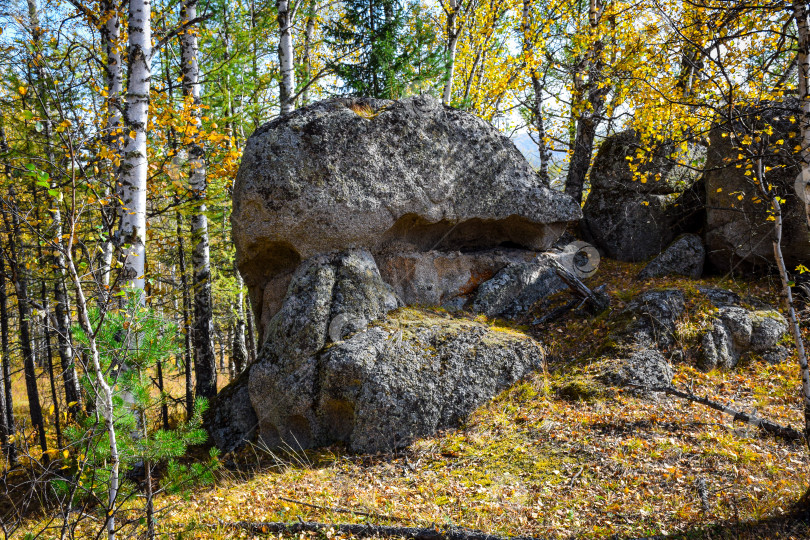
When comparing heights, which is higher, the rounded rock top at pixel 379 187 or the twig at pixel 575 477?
the rounded rock top at pixel 379 187

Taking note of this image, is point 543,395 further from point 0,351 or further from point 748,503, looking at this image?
point 0,351

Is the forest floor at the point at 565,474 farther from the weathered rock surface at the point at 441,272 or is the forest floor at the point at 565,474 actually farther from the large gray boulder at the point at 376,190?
the large gray boulder at the point at 376,190

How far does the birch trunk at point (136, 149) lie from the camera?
5.98 m

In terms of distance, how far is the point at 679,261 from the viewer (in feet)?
33.5

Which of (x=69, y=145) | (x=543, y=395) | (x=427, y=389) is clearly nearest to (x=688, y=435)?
(x=543, y=395)

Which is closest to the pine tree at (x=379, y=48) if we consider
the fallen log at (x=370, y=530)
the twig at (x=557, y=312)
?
the twig at (x=557, y=312)

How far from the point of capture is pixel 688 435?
573 centimetres

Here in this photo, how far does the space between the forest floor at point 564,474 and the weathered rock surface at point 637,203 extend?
404 cm

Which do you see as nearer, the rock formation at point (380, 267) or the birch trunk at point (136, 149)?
the birch trunk at point (136, 149)

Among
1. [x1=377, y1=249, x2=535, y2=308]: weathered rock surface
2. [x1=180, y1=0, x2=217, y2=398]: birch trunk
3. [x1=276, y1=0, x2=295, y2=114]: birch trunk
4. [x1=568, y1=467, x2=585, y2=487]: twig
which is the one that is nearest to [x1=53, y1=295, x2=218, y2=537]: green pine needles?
[x1=568, y1=467, x2=585, y2=487]: twig

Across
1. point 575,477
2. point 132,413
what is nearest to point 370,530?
point 575,477

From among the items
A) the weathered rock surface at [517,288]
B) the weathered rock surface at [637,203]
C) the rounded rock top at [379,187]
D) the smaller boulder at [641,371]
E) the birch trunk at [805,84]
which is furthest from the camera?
the weathered rock surface at [637,203]

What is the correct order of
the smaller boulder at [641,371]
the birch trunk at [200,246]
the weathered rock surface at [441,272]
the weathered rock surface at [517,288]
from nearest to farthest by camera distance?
the smaller boulder at [641,371]
the weathered rock surface at [441,272]
the weathered rock surface at [517,288]
the birch trunk at [200,246]

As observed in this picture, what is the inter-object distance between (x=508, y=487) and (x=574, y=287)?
4731 millimetres
